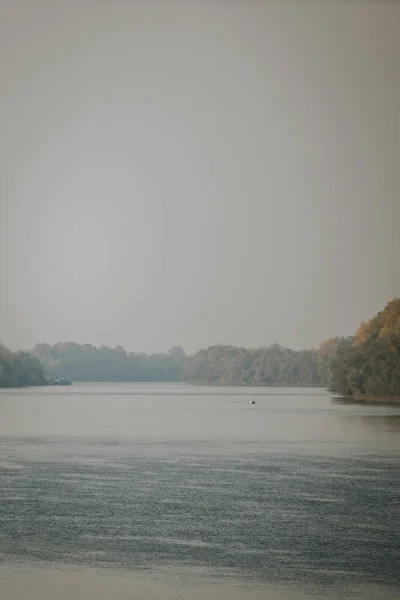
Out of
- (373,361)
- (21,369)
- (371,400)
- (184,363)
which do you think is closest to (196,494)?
(184,363)

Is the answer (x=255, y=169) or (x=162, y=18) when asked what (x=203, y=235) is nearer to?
(x=255, y=169)

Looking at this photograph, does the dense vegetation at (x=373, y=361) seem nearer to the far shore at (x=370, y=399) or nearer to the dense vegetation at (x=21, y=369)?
the far shore at (x=370, y=399)

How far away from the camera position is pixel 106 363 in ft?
33.2

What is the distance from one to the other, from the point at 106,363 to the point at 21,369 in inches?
33.8

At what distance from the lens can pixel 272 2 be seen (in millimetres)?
8617

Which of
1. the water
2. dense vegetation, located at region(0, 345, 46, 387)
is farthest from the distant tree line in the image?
the water

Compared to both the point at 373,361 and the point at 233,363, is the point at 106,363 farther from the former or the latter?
the point at 373,361

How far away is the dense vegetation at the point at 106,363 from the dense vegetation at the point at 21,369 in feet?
0.34

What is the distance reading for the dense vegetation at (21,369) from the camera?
31.4 ft

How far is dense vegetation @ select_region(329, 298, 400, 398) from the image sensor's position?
942 centimetres

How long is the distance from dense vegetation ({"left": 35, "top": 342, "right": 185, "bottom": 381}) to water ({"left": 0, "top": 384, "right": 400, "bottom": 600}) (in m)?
0.19

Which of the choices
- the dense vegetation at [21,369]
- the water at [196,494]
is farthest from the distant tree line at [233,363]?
the water at [196,494]

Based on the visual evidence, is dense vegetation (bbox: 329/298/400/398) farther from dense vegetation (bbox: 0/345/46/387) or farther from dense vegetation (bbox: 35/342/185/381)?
dense vegetation (bbox: 0/345/46/387)

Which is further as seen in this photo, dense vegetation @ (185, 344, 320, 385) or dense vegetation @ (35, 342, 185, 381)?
dense vegetation @ (185, 344, 320, 385)
